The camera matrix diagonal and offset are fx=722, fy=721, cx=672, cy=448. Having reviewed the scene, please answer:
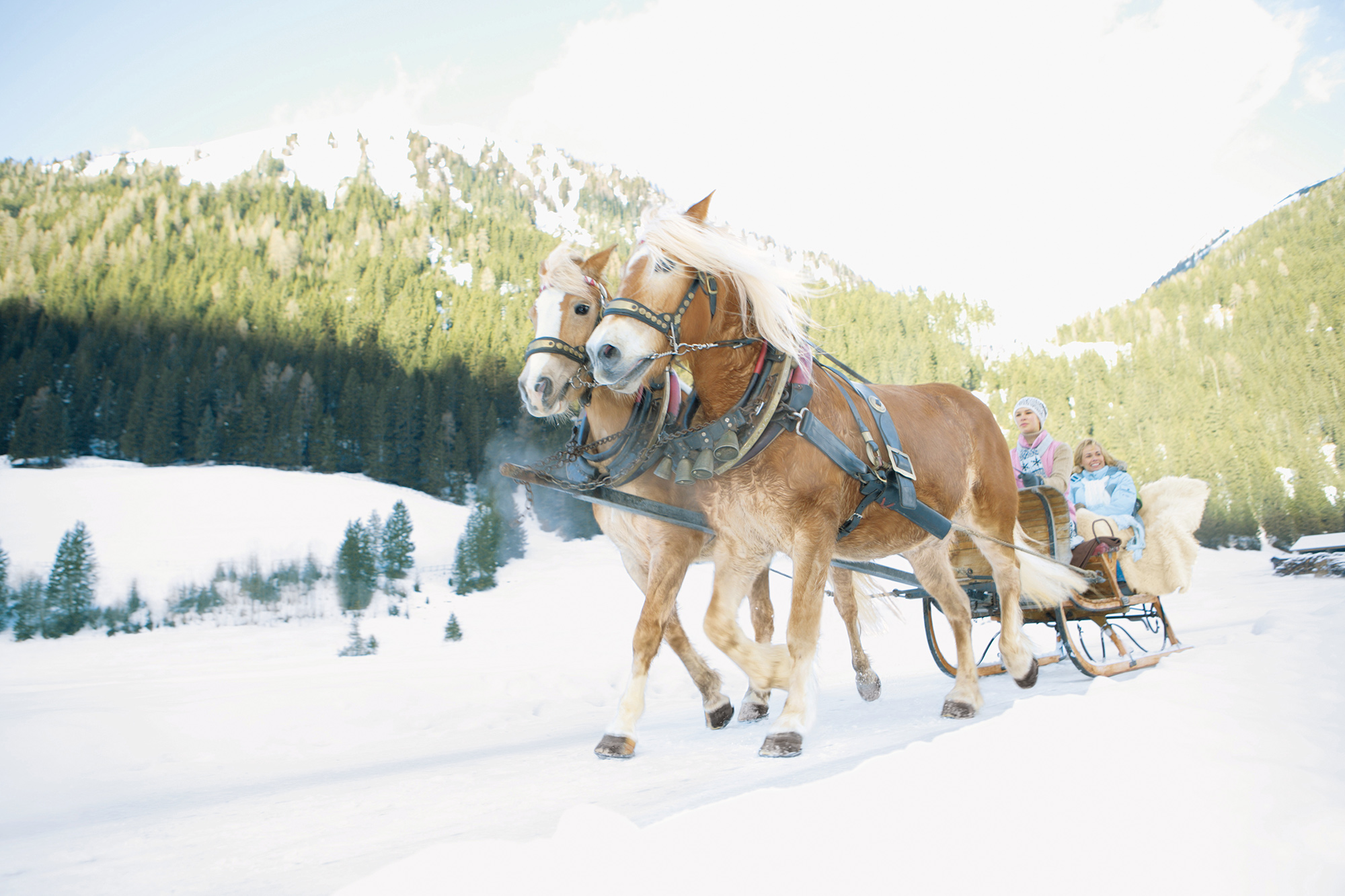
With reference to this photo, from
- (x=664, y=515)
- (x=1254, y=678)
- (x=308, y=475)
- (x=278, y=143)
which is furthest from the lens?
(x=278, y=143)

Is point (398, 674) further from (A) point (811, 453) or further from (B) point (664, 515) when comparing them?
(A) point (811, 453)

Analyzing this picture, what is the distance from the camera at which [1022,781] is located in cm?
185

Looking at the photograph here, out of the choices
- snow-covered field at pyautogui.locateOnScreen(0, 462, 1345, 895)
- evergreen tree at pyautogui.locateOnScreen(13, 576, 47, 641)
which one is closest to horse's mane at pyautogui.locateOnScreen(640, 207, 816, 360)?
snow-covered field at pyautogui.locateOnScreen(0, 462, 1345, 895)

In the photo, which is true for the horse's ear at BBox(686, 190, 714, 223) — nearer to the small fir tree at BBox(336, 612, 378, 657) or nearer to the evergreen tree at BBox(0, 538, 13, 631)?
the small fir tree at BBox(336, 612, 378, 657)

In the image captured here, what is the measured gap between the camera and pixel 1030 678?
469cm

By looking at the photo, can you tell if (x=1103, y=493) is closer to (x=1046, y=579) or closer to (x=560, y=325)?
(x=1046, y=579)

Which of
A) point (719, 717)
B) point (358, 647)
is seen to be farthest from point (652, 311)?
point (358, 647)

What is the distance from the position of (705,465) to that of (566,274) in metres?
1.43

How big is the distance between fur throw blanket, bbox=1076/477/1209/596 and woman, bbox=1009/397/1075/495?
1.33ft

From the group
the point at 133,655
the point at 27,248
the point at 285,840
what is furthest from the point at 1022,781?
the point at 27,248

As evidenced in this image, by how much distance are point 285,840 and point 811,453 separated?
2.41m

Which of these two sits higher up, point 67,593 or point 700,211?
point 700,211

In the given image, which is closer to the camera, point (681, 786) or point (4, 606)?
point (681, 786)

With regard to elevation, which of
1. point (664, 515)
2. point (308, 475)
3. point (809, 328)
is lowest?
point (664, 515)
